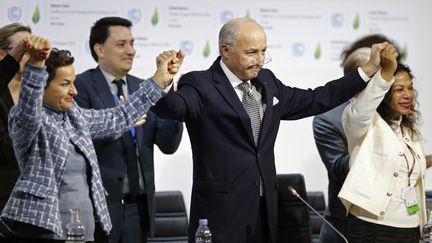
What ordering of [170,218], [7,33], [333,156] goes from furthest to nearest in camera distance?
[170,218], [333,156], [7,33]

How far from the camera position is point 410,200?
4.27m

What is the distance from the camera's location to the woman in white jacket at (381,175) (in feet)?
13.9

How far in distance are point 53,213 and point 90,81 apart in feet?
4.83

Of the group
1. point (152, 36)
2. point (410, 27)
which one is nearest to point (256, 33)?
point (152, 36)

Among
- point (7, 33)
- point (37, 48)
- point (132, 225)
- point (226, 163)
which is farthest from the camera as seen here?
point (132, 225)

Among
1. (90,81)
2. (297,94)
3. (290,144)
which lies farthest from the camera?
(290,144)

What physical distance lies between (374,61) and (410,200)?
2.21ft

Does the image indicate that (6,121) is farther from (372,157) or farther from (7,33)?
(372,157)

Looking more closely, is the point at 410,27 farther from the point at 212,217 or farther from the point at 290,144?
the point at 212,217

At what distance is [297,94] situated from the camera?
4.37 m

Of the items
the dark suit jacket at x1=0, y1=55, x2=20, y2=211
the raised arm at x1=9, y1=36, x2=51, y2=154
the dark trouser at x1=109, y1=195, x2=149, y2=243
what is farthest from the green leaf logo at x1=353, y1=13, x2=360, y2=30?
the raised arm at x1=9, y1=36, x2=51, y2=154

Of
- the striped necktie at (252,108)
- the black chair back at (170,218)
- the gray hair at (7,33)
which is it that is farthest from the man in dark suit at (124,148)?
the black chair back at (170,218)

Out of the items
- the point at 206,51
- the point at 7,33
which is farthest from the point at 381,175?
the point at 206,51

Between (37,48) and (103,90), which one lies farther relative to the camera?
(103,90)
